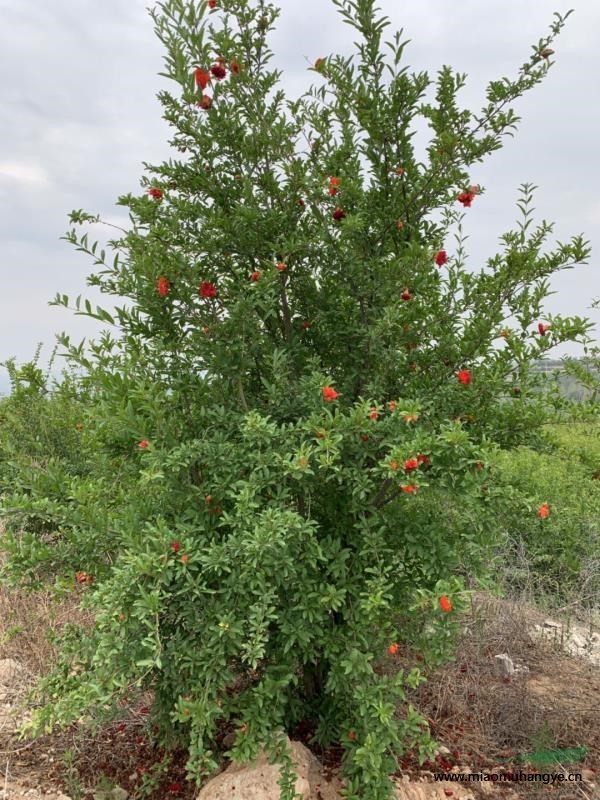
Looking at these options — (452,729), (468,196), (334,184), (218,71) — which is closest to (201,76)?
(218,71)

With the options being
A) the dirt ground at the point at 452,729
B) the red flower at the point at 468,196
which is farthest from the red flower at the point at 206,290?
the dirt ground at the point at 452,729

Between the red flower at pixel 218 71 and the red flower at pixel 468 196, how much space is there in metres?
1.08

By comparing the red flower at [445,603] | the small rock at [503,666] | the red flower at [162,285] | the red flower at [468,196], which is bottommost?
the small rock at [503,666]

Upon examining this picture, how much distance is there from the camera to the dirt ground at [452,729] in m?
2.87

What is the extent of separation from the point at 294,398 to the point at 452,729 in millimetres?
2067

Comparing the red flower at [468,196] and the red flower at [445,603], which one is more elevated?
the red flower at [468,196]

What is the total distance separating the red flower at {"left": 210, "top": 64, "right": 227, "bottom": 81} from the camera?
8.07ft

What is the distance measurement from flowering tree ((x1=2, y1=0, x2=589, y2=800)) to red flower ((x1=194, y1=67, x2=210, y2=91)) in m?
0.02

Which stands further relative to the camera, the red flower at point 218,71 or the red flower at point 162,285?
the red flower at point 218,71

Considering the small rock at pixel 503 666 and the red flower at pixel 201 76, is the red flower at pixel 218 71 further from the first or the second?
the small rock at pixel 503 666

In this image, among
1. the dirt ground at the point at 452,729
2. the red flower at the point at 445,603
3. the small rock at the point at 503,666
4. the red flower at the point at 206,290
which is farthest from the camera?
the small rock at the point at 503,666

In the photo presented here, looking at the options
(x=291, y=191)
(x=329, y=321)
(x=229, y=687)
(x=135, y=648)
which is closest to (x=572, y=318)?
(x=329, y=321)

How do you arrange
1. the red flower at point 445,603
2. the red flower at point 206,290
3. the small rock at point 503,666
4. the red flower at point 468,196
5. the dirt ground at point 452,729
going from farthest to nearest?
the small rock at point 503,666 < the dirt ground at point 452,729 < the red flower at point 468,196 < the red flower at point 206,290 < the red flower at point 445,603

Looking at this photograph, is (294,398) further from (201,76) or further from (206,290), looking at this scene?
(201,76)
